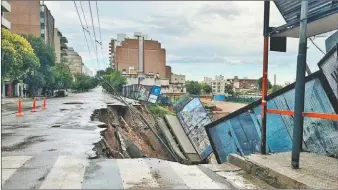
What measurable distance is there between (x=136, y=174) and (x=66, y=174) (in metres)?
1.08

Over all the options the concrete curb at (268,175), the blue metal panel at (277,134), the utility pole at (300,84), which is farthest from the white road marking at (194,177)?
the blue metal panel at (277,134)

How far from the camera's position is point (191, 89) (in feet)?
368

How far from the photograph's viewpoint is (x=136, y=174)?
5730mm

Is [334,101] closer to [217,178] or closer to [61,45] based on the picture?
[217,178]

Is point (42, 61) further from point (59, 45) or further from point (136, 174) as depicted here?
point (59, 45)

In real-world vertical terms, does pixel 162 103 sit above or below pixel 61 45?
below

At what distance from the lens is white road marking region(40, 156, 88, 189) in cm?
504

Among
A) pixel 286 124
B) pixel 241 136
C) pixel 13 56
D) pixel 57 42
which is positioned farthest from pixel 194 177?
pixel 57 42

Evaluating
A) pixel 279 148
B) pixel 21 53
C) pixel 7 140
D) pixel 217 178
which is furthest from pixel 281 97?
pixel 21 53

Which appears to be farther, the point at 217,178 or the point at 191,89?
the point at 191,89

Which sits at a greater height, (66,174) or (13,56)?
(13,56)

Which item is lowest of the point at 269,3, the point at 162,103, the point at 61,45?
the point at 162,103

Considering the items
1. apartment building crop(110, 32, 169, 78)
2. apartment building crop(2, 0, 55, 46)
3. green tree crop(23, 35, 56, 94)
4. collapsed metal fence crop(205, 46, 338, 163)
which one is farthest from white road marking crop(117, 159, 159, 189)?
apartment building crop(110, 32, 169, 78)

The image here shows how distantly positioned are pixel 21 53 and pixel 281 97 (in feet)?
129
